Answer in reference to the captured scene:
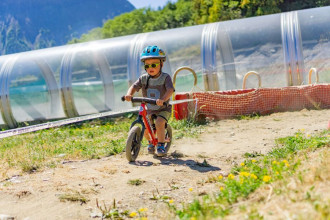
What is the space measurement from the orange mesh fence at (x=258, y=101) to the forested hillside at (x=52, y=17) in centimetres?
7638

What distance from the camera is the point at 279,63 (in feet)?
43.5

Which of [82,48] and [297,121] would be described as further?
[82,48]

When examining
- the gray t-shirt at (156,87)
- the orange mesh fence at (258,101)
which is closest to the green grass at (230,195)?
the gray t-shirt at (156,87)

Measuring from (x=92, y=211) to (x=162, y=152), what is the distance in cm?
244

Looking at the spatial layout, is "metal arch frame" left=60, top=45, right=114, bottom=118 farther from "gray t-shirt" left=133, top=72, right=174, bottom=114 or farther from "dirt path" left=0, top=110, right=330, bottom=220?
"gray t-shirt" left=133, top=72, right=174, bottom=114

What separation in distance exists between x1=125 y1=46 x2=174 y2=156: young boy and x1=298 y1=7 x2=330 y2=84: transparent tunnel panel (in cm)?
707

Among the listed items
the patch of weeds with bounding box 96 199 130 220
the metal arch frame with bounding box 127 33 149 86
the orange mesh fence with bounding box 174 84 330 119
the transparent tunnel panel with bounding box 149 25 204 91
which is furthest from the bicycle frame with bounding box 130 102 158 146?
the metal arch frame with bounding box 127 33 149 86

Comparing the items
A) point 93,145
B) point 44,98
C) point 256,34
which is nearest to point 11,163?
point 93,145

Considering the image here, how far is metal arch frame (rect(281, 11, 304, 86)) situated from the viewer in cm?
1292

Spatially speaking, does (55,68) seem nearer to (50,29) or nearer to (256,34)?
(256,34)

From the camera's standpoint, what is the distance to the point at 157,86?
698 cm

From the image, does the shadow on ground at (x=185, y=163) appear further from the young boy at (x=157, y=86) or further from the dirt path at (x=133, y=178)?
the young boy at (x=157, y=86)

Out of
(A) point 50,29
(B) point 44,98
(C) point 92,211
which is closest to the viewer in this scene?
(C) point 92,211

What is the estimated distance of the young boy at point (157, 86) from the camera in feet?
22.2
